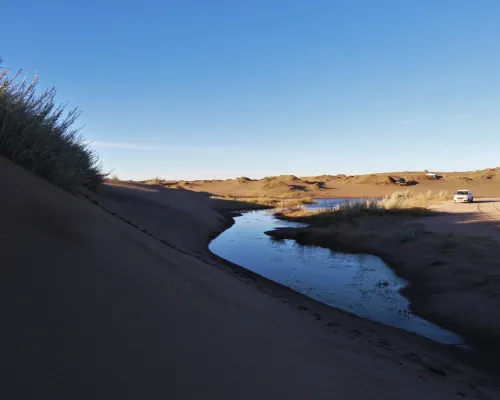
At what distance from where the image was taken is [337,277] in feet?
35.2

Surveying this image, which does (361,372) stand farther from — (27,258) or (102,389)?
(27,258)

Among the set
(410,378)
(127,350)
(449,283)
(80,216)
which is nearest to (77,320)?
(127,350)

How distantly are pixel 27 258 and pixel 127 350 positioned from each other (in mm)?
1154

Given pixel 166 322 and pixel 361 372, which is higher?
pixel 166 322

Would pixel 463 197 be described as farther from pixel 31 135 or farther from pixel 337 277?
pixel 31 135

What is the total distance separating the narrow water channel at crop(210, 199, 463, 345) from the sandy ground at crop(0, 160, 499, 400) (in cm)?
210

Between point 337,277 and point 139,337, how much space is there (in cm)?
889

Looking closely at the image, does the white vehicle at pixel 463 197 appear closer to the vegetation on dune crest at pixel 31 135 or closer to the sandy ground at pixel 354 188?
the sandy ground at pixel 354 188

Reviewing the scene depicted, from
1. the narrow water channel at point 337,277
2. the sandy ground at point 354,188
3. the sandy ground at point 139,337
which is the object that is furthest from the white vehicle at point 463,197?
the sandy ground at point 139,337

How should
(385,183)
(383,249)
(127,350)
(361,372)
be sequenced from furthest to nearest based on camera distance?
(385,183) < (383,249) < (361,372) < (127,350)

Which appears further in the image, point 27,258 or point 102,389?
point 27,258

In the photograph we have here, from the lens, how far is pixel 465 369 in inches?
203

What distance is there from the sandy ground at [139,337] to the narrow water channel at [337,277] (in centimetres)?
210

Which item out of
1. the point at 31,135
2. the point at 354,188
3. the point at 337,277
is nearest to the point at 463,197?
the point at 337,277
